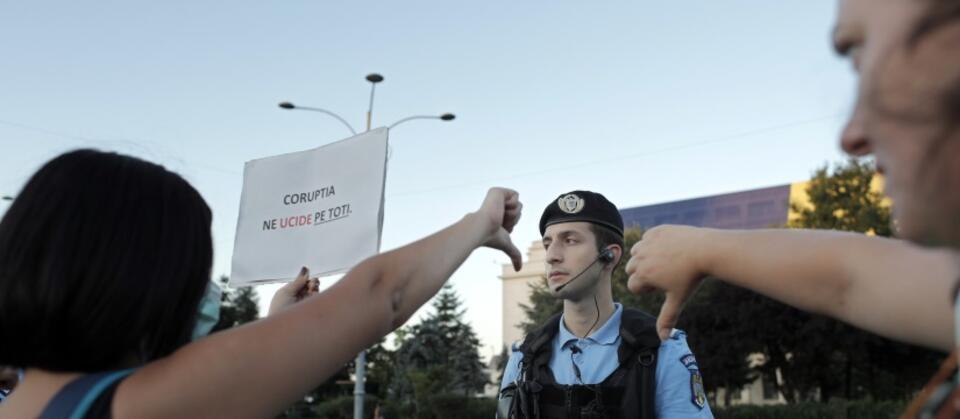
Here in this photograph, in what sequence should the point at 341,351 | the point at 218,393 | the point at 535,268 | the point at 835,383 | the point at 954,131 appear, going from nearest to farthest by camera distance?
the point at 954,131 → the point at 218,393 → the point at 341,351 → the point at 835,383 → the point at 535,268

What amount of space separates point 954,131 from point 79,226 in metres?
1.67

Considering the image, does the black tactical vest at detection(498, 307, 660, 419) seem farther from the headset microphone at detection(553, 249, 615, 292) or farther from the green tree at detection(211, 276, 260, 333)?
the green tree at detection(211, 276, 260, 333)

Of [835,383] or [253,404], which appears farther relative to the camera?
[835,383]

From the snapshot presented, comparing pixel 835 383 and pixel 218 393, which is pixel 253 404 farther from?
pixel 835 383

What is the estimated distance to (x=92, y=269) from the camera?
178 cm

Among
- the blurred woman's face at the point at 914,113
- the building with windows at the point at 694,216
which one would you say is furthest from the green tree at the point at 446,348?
the blurred woman's face at the point at 914,113

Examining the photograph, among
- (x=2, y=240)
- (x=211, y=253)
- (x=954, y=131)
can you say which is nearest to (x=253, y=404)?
(x=211, y=253)

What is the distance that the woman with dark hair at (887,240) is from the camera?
3.34ft

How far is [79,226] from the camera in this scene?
1806 millimetres

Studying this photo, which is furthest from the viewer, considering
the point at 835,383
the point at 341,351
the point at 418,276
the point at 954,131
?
the point at 835,383

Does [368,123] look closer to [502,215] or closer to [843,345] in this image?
[502,215]

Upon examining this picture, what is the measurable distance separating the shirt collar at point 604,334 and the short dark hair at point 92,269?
11.7 feet

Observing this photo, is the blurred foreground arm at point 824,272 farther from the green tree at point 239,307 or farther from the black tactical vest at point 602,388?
the green tree at point 239,307

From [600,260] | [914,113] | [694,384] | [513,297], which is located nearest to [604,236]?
[600,260]
